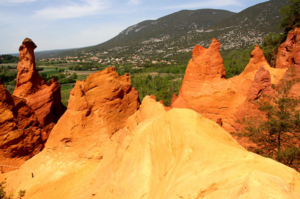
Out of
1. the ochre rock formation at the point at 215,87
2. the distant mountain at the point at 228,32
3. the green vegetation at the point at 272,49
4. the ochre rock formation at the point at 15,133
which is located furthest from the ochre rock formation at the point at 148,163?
the distant mountain at the point at 228,32

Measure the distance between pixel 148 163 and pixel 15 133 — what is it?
1039cm

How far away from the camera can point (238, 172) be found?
4.19 metres

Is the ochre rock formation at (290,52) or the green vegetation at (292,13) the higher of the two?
the green vegetation at (292,13)

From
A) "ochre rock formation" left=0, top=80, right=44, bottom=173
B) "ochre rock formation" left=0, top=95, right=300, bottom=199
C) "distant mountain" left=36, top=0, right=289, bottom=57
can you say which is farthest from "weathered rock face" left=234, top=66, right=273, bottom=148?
"distant mountain" left=36, top=0, right=289, bottom=57

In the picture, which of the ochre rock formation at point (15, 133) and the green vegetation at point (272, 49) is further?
the green vegetation at point (272, 49)

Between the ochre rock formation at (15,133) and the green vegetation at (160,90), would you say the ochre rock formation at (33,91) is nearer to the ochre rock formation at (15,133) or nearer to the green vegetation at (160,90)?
the ochre rock formation at (15,133)

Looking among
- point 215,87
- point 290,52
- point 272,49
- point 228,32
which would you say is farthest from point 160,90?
point 228,32

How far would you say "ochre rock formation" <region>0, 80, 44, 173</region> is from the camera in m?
12.0

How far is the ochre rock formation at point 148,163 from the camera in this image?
4137 mm

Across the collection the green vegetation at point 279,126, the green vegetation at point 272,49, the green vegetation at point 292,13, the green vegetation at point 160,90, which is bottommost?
A: the green vegetation at point 160,90

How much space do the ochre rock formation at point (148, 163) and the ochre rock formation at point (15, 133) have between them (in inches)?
59.1

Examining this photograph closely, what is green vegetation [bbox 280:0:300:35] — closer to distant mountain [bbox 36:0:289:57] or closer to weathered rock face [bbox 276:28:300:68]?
weathered rock face [bbox 276:28:300:68]

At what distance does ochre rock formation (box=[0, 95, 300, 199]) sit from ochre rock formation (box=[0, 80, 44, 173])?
1501mm

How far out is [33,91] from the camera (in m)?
17.5
